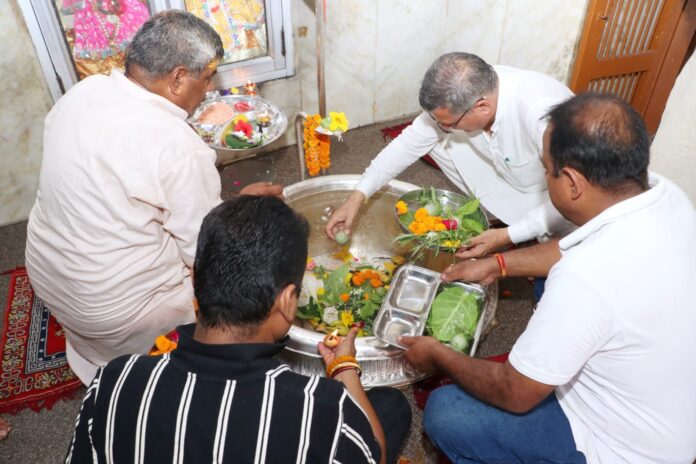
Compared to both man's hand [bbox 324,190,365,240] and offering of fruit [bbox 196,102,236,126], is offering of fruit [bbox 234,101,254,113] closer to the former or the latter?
offering of fruit [bbox 196,102,236,126]

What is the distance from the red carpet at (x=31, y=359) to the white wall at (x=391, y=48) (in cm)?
94

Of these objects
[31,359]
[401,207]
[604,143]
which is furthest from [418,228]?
[31,359]

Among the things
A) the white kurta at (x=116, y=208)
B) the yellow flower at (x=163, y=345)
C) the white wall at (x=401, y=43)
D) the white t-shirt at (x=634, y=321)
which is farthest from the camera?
the white wall at (x=401, y=43)

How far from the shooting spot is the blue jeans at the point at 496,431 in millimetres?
1523

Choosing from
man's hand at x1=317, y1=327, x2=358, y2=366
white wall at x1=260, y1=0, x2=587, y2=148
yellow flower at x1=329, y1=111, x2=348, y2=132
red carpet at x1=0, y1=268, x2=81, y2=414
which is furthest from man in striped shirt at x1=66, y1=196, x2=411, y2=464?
white wall at x1=260, y1=0, x2=587, y2=148

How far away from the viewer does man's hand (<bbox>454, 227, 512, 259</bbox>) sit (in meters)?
2.27

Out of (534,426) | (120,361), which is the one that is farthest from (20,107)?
(534,426)

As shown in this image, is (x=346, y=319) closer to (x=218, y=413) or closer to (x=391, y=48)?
(x=218, y=413)

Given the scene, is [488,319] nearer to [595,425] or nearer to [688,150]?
[595,425]

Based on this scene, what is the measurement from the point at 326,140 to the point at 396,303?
1199mm

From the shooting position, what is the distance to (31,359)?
2387mm

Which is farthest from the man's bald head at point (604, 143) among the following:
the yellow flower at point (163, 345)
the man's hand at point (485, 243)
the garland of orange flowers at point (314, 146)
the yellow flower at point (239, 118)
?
the yellow flower at point (239, 118)

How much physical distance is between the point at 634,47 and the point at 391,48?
1827 millimetres

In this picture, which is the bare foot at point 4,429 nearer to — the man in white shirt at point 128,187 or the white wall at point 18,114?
the man in white shirt at point 128,187
